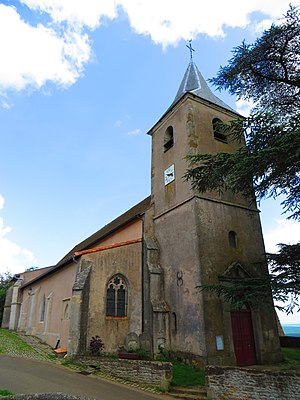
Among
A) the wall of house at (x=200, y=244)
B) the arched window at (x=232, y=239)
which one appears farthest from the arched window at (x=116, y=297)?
the arched window at (x=232, y=239)

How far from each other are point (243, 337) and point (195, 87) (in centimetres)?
1442

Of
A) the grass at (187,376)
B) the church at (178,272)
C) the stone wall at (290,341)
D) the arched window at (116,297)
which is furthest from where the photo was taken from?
the stone wall at (290,341)

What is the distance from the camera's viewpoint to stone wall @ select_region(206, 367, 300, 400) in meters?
7.33

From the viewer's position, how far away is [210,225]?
45.3 ft

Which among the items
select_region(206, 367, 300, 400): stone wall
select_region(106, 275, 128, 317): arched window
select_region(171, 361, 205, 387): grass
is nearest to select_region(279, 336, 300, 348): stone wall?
select_region(171, 361, 205, 387): grass

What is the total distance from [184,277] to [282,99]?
8.70 meters

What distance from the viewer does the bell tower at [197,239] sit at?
1213cm

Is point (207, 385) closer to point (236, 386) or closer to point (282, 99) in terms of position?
point (236, 386)

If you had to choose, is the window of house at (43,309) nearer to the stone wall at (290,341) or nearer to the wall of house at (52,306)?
the wall of house at (52,306)

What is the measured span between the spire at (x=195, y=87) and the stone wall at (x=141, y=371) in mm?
13630

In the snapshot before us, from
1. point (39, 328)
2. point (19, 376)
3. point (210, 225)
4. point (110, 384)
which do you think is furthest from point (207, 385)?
point (39, 328)

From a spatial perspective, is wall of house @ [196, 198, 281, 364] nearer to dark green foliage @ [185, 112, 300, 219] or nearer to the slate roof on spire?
dark green foliage @ [185, 112, 300, 219]

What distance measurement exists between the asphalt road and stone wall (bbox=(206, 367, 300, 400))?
154 cm

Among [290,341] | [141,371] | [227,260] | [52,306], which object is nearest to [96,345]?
[141,371]
